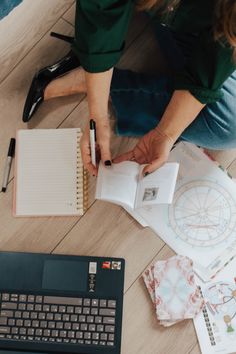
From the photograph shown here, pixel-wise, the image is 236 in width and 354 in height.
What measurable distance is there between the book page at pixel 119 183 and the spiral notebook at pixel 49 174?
0.11m

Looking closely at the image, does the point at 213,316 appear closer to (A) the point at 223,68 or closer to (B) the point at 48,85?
(A) the point at 223,68

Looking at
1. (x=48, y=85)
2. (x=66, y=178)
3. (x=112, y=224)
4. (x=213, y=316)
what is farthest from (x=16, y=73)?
(x=213, y=316)

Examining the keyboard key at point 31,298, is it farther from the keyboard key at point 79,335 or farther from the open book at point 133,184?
the open book at point 133,184

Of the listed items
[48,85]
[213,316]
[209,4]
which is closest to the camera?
[209,4]

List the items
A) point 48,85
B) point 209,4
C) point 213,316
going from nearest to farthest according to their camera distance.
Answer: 1. point 209,4
2. point 213,316
3. point 48,85

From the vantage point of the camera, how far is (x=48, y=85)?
0.97 meters

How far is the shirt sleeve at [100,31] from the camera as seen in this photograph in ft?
2.35

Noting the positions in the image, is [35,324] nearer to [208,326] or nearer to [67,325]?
[67,325]

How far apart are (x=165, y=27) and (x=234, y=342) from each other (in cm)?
64

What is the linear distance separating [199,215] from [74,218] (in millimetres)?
250

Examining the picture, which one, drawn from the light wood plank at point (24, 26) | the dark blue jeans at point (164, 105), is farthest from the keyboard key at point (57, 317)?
the light wood plank at point (24, 26)

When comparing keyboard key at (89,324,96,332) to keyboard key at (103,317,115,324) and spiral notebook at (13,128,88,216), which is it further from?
spiral notebook at (13,128,88,216)

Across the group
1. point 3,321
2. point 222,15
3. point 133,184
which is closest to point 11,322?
point 3,321

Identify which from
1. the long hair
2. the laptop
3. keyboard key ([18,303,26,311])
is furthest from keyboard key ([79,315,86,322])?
the long hair
